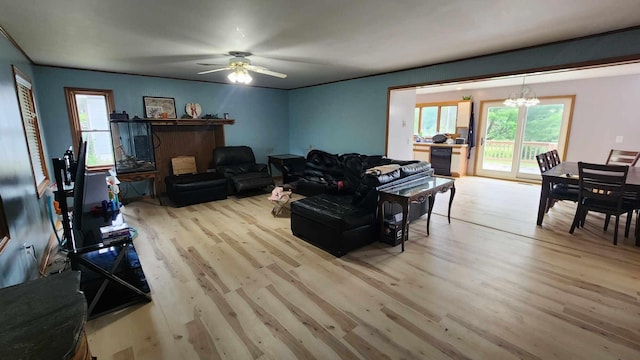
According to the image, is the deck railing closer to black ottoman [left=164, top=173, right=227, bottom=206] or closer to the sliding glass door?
the sliding glass door

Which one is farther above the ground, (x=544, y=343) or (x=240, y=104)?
(x=240, y=104)

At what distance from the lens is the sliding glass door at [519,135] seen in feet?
21.2

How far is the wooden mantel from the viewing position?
18.3 feet

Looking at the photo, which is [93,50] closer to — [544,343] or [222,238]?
[222,238]

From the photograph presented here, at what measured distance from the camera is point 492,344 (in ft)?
6.16

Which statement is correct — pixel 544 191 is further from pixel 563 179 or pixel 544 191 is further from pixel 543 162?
pixel 543 162

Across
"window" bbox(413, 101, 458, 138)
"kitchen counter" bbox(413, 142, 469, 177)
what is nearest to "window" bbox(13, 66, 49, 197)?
"window" bbox(413, 101, 458, 138)

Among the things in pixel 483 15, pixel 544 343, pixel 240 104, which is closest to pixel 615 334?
pixel 544 343

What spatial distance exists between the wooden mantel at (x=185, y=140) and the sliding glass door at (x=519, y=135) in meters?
6.47

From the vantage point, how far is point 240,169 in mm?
5859

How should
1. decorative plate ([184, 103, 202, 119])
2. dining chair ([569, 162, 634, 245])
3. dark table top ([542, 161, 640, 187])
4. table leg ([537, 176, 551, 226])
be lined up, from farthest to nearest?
1. decorative plate ([184, 103, 202, 119])
2. table leg ([537, 176, 551, 226])
3. dark table top ([542, 161, 640, 187])
4. dining chair ([569, 162, 634, 245])

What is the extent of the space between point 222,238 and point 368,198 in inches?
75.1

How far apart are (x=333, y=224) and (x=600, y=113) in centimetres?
663

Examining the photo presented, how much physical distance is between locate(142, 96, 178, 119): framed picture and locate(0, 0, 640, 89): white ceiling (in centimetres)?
130
